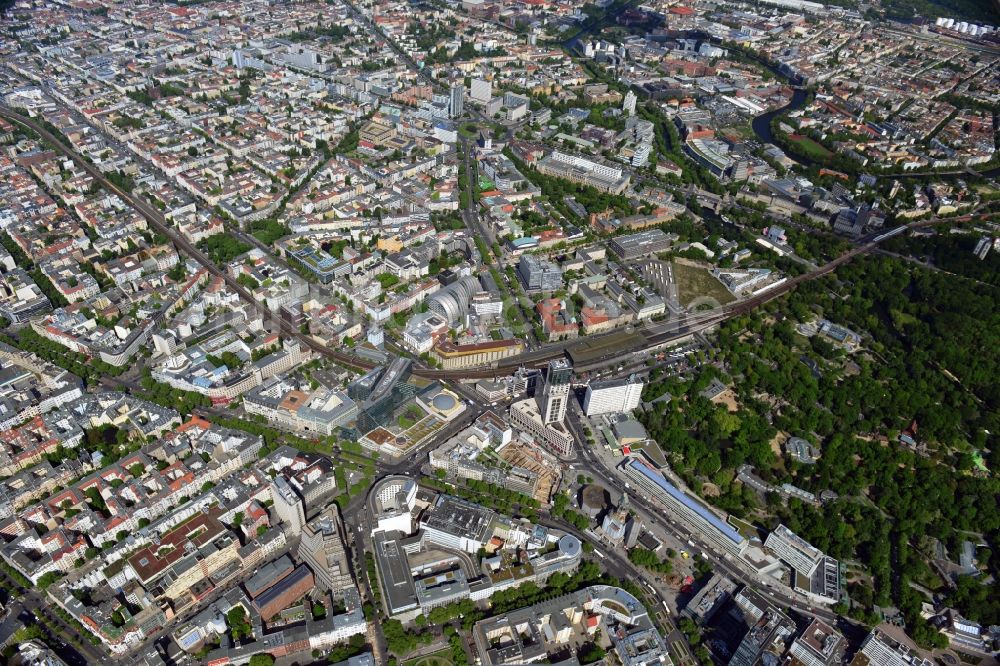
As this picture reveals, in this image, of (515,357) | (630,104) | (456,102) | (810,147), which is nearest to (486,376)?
(515,357)

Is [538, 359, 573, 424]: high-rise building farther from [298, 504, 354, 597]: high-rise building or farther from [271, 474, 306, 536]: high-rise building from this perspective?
[271, 474, 306, 536]: high-rise building

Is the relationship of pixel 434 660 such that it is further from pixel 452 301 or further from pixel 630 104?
pixel 630 104

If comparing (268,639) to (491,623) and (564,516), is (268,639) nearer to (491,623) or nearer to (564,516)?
(491,623)

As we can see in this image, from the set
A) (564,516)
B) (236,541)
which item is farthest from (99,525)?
(564,516)

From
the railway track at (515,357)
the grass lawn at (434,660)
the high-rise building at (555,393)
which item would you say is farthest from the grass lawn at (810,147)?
the grass lawn at (434,660)

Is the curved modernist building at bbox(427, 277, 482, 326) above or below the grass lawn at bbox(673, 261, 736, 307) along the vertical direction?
above

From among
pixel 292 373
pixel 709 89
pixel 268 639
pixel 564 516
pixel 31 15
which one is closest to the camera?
pixel 268 639

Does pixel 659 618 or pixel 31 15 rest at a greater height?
pixel 31 15

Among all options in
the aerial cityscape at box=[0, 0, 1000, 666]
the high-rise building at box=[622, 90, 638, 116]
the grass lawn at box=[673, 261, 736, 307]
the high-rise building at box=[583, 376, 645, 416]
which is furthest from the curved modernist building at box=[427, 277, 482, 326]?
the high-rise building at box=[622, 90, 638, 116]
